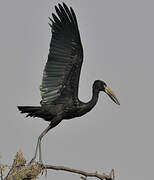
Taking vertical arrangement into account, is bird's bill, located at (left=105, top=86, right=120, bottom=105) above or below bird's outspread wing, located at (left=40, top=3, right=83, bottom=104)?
below

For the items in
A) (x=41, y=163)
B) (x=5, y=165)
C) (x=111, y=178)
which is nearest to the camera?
(x=5, y=165)

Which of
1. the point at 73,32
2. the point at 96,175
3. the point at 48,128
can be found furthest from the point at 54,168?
A: the point at 73,32

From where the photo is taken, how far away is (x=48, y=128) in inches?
547

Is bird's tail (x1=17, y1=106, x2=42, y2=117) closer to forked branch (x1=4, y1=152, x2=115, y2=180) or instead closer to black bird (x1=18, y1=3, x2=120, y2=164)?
black bird (x1=18, y1=3, x2=120, y2=164)

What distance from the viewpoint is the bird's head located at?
14.8m

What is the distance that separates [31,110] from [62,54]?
1334 mm

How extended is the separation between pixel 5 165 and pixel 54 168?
128 cm

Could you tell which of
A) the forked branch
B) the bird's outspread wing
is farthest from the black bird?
the forked branch

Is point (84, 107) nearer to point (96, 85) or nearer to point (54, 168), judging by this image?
point (96, 85)

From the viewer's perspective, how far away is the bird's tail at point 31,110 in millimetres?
13711

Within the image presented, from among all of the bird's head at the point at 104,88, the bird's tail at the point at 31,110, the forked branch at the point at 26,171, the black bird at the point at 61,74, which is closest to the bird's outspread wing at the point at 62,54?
the black bird at the point at 61,74

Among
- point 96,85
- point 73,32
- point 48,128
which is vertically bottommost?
point 48,128

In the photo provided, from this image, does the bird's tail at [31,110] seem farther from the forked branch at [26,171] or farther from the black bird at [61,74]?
the forked branch at [26,171]

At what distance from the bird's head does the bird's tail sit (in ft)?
5.11
